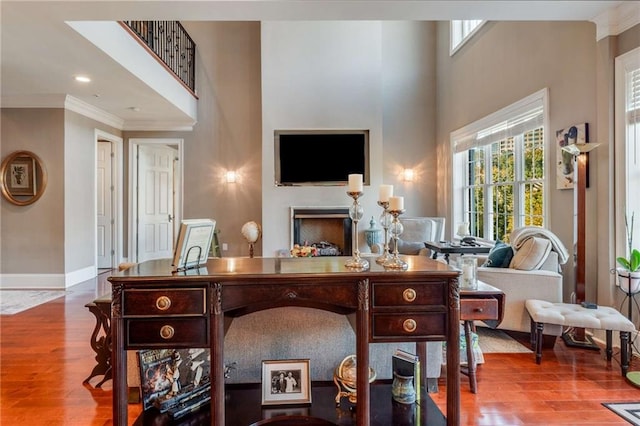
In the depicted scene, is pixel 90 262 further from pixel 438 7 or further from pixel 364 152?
pixel 438 7

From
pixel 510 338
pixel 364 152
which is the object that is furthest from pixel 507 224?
pixel 364 152

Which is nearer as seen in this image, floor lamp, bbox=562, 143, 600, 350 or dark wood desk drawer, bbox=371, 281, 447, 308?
dark wood desk drawer, bbox=371, 281, 447, 308

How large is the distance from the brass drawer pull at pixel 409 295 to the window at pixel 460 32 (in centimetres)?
521

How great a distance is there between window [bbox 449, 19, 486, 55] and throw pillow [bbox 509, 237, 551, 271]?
3.71 metres

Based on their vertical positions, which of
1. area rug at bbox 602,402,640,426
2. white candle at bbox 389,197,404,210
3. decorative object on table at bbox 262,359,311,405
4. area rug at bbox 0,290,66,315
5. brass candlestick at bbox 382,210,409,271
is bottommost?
area rug at bbox 602,402,640,426

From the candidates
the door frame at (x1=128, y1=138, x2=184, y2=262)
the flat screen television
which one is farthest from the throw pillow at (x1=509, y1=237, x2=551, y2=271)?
the door frame at (x1=128, y1=138, x2=184, y2=262)

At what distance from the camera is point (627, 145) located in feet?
9.77

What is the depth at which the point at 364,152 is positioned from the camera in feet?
20.4

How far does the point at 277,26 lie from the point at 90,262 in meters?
4.93

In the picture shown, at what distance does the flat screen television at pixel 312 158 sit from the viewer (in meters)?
6.16

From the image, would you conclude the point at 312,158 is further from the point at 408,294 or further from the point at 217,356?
the point at 217,356

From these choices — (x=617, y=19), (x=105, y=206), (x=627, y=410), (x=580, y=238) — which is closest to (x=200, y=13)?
(x=617, y=19)

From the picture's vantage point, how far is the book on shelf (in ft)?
6.23

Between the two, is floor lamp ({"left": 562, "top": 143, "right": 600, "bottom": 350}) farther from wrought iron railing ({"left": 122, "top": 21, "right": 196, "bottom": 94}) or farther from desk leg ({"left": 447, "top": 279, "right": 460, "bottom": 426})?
wrought iron railing ({"left": 122, "top": 21, "right": 196, "bottom": 94})
